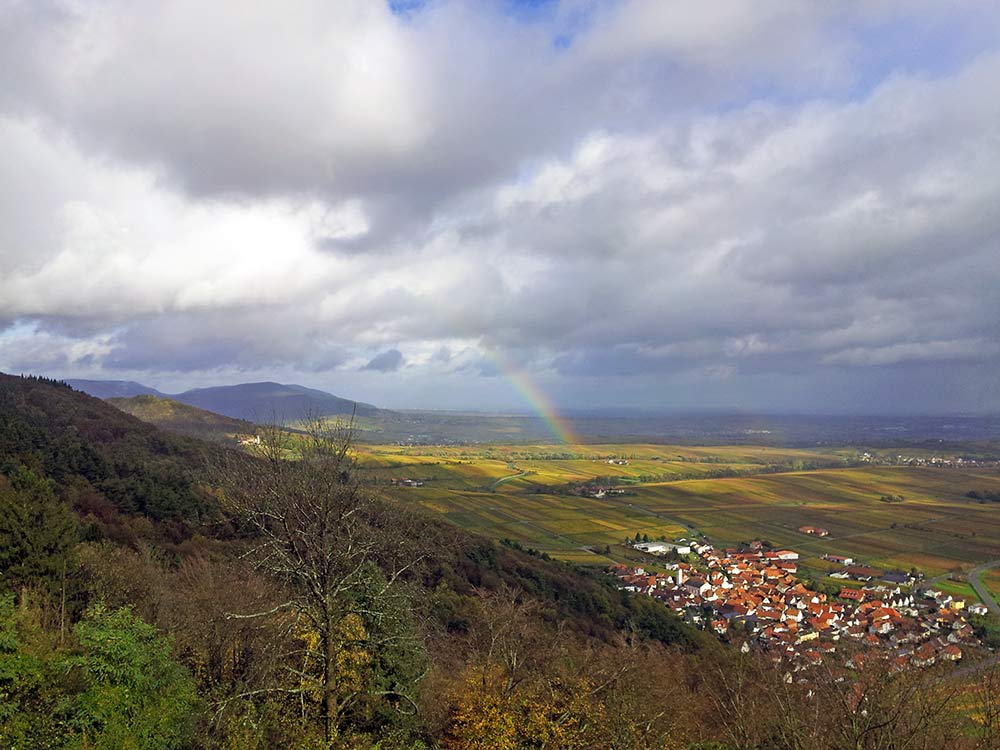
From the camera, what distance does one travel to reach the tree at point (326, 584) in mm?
12844

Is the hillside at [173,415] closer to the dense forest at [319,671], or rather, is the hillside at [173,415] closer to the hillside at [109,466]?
the hillside at [109,466]

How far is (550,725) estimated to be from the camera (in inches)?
527

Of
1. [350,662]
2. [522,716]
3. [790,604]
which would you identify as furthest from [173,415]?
[522,716]

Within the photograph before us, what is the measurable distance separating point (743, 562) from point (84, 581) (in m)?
64.1

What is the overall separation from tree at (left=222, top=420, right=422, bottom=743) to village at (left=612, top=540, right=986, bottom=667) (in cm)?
2115

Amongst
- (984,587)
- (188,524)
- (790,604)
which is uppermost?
(188,524)

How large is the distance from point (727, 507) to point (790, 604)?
172 feet

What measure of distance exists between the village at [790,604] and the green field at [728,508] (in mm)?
6575

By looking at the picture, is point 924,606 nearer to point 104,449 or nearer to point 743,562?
point 743,562

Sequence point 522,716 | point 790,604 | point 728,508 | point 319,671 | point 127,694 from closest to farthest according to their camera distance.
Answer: point 127,694, point 522,716, point 319,671, point 790,604, point 728,508

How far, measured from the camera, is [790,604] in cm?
4884

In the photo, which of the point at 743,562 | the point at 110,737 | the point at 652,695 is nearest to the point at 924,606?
the point at 743,562

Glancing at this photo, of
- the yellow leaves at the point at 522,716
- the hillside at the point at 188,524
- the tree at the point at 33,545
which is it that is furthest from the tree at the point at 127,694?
the hillside at the point at 188,524

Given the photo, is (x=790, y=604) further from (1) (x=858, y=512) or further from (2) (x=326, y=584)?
(1) (x=858, y=512)
